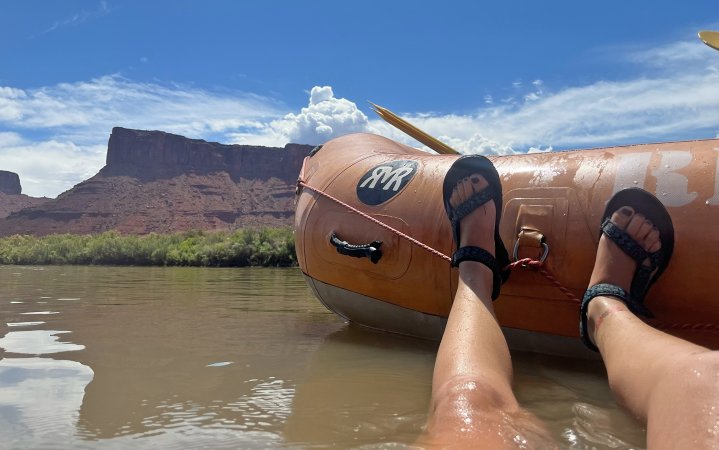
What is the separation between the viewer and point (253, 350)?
2879 mm

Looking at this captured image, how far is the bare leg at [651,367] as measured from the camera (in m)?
1.05

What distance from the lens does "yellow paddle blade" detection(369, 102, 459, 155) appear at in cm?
391

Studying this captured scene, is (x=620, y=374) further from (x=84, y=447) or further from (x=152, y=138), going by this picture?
(x=152, y=138)

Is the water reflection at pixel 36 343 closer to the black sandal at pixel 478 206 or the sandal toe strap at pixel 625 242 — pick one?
the black sandal at pixel 478 206

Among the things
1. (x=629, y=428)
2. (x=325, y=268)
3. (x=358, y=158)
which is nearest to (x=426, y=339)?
(x=325, y=268)

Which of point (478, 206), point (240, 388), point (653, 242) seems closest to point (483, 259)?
point (478, 206)

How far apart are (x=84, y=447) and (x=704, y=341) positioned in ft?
6.88

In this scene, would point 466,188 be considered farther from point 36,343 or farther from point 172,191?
point 172,191

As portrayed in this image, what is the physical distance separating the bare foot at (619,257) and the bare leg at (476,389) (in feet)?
1.26

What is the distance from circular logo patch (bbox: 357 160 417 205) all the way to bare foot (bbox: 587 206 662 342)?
109 cm

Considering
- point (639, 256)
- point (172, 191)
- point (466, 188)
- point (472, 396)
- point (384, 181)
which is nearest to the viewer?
point (472, 396)

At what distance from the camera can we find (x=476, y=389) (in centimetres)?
150

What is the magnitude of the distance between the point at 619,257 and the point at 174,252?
21.8m

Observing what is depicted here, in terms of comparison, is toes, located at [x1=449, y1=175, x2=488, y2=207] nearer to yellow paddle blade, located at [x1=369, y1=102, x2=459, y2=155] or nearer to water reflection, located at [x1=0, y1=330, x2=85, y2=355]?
yellow paddle blade, located at [x1=369, y1=102, x2=459, y2=155]
